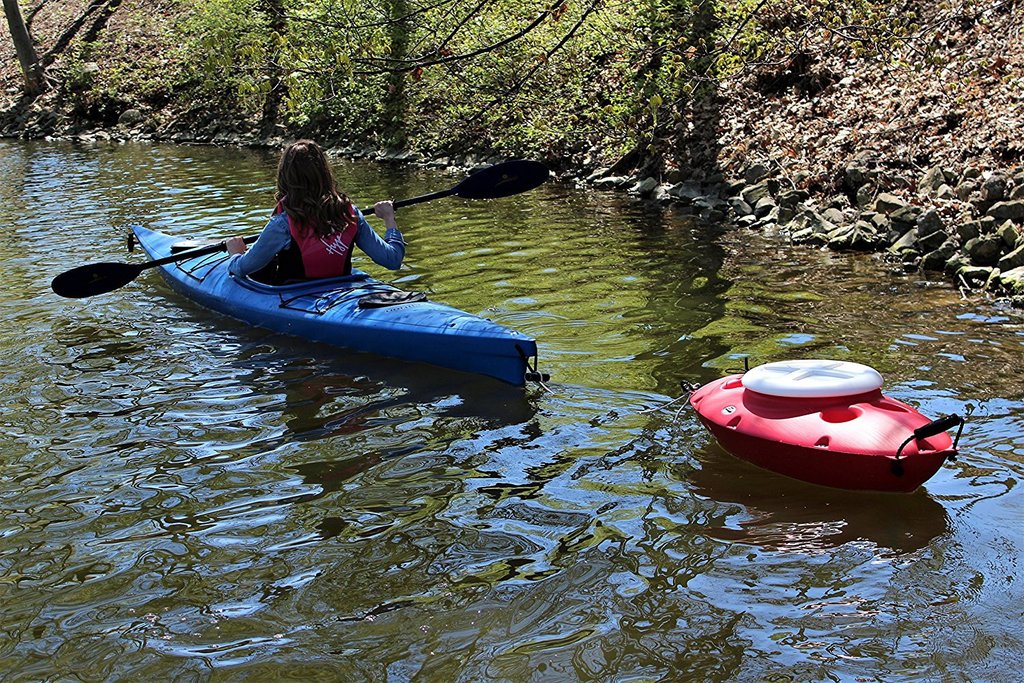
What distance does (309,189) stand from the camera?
231 inches

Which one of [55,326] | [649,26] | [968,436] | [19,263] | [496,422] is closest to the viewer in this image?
[968,436]

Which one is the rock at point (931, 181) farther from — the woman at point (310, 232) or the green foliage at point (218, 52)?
the green foliage at point (218, 52)

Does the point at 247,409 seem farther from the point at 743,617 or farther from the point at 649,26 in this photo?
the point at 649,26

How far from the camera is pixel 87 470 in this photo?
176 inches

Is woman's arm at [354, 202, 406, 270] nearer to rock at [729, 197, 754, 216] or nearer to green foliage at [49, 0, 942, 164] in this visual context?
Result: green foliage at [49, 0, 942, 164]

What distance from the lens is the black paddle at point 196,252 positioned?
6.76 metres

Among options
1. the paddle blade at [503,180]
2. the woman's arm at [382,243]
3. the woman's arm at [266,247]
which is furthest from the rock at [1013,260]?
the woman's arm at [266,247]

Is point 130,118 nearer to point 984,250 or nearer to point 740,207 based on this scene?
point 740,207

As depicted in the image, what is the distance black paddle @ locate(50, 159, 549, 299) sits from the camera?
6.76 meters

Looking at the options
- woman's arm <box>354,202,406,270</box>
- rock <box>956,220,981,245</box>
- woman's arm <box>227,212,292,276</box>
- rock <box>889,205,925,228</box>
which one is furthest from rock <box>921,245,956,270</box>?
woman's arm <box>227,212,292,276</box>

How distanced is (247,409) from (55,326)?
2533 mm

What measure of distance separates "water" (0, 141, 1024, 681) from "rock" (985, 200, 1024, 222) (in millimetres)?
794

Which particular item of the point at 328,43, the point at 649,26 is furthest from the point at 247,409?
the point at 649,26

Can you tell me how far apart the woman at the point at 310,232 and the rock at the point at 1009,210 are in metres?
4.29
